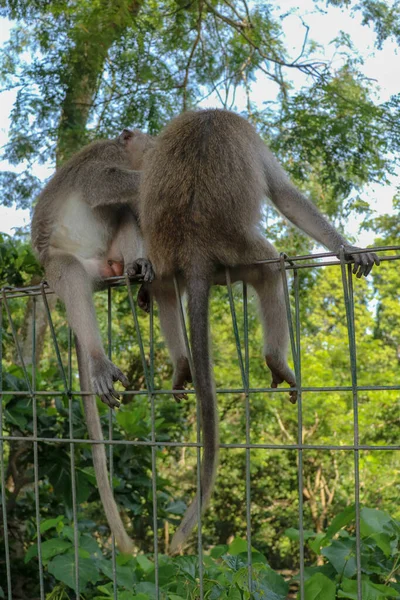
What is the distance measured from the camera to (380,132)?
7957 millimetres

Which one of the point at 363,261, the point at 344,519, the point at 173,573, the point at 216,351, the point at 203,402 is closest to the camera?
the point at 363,261

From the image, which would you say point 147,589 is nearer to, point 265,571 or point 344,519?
point 265,571

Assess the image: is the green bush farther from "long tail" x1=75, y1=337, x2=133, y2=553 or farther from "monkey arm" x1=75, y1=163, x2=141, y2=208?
"monkey arm" x1=75, y1=163, x2=141, y2=208

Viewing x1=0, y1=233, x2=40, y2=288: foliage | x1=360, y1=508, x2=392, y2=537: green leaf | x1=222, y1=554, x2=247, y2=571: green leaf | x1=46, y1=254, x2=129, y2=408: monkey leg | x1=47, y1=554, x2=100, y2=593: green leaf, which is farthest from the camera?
x1=0, y1=233, x2=40, y2=288: foliage

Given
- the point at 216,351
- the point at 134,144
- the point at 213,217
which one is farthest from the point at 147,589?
the point at 216,351

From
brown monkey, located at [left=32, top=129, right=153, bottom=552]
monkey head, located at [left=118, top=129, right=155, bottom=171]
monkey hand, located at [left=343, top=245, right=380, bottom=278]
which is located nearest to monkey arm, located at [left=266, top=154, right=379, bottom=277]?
monkey hand, located at [left=343, top=245, right=380, bottom=278]

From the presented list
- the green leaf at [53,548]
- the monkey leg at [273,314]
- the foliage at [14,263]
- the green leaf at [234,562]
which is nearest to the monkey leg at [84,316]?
the monkey leg at [273,314]

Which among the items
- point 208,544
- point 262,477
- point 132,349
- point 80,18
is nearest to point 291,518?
point 262,477

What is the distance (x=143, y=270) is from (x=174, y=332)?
32 centimetres

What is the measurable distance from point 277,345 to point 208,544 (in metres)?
15.9

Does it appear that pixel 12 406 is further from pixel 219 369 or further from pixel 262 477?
pixel 262 477

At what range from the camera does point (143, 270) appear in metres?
3.04

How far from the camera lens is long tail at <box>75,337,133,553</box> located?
302 cm

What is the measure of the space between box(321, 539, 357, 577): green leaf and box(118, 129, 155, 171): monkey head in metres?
2.13
